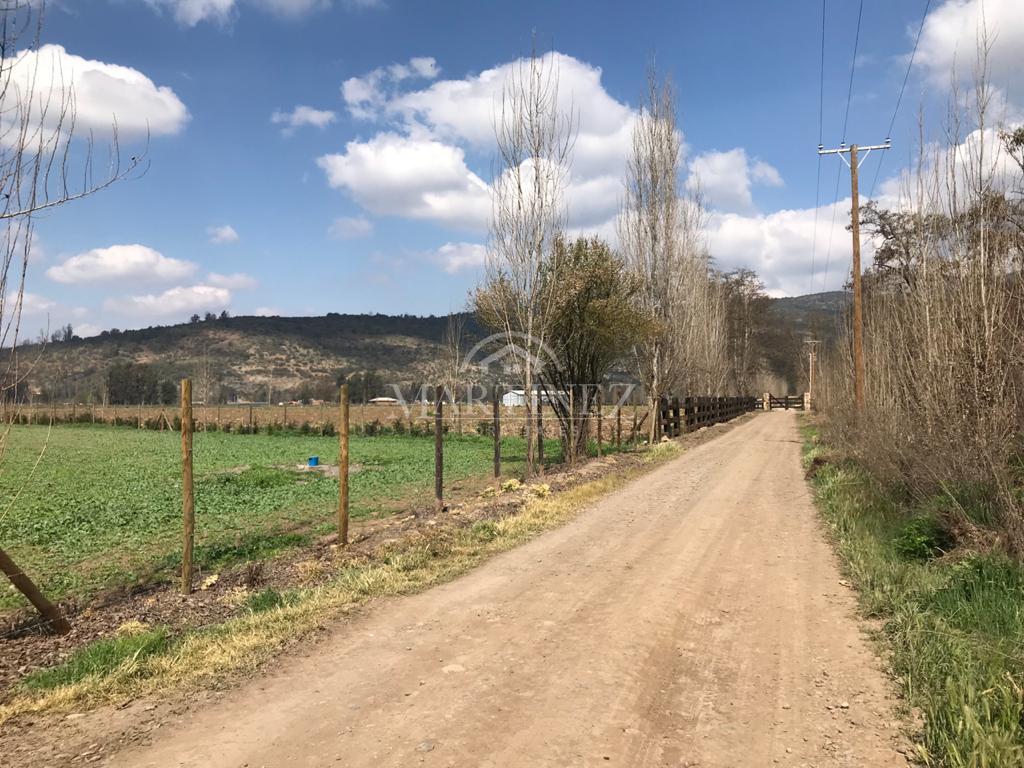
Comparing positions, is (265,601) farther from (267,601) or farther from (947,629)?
(947,629)

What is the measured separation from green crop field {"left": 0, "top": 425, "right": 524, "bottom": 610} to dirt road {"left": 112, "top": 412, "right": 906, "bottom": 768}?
9.31ft

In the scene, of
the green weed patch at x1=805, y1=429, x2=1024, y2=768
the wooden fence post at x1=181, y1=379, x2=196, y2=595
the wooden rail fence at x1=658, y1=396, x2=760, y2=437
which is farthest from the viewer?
the wooden rail fence at x1=658, y1=396, x2=760, y2=437

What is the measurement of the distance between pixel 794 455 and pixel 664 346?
25.3 feet

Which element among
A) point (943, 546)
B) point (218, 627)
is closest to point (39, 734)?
point (218, 627)

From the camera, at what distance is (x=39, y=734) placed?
3805 millimetres

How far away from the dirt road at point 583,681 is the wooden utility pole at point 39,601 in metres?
2.28

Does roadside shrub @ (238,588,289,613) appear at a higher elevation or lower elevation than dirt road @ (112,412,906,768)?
lower

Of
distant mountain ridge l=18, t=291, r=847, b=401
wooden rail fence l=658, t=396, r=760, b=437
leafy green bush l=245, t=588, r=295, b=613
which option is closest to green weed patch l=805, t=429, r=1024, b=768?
leafy green bush l=245, t=588, r=295, b=613

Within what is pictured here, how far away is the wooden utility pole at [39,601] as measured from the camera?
5121 mm

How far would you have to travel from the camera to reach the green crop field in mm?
8812

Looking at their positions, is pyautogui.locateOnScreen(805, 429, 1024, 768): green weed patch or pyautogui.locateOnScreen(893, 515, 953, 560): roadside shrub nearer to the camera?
pyautogui.locateOnScreen(805, 429, 1024, 768): green weed patch

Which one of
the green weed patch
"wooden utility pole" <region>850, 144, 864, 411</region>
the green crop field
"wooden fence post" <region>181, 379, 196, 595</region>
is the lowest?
the green crop field

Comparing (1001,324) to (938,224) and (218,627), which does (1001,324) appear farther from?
(218,627)

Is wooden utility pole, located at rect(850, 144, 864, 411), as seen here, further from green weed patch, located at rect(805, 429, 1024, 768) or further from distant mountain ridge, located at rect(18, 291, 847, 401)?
distant mountain ridge, located at rect(18, 291, 847, 401)
